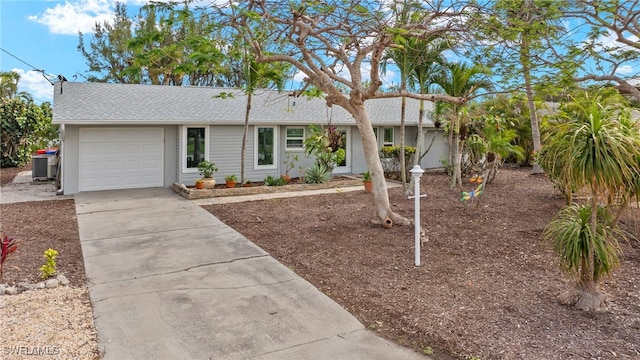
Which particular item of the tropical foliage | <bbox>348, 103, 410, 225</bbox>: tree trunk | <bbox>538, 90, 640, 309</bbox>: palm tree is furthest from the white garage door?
<bbox>538, 90, 640, 309</bbox>: palm tree

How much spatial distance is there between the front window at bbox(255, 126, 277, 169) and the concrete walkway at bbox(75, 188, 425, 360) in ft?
23.1

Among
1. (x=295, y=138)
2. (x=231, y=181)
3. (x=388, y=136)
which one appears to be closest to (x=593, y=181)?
(x=231, y=181)

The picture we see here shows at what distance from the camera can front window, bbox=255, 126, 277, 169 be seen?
14645 mm

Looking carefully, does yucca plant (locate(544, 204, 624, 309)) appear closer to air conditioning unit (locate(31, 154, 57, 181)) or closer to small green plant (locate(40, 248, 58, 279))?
small green plant (locate(40, 248, 58, 279))

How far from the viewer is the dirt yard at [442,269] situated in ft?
12.3

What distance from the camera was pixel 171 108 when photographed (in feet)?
44.6

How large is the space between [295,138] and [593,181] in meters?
12.1

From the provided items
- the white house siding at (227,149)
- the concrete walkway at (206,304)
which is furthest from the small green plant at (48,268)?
the white house siding at (227,149)

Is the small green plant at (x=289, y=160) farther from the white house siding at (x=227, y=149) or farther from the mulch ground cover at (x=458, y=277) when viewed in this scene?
the mulch ground cover at (x=458, y=277)

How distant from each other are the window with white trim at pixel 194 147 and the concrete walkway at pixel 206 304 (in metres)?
5.91

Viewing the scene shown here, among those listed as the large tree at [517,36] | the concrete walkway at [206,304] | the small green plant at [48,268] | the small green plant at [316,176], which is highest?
the large tree at [517,36]

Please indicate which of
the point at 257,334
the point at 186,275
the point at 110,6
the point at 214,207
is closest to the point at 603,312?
the point at 257,334

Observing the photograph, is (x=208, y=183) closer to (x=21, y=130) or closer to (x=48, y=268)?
(x=48, y=268)

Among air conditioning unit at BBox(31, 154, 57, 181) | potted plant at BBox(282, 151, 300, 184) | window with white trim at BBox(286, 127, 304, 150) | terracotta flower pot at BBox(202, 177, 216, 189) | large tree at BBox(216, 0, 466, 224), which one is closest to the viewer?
large tree at BBox(216, 0, 466, 224)
